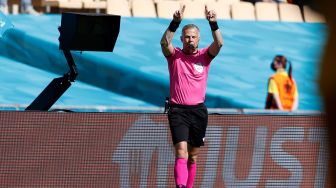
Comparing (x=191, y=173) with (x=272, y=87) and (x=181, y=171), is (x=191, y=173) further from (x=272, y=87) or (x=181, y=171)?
(x=272, y=87)

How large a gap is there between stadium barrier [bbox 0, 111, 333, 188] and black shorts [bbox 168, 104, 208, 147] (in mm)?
776

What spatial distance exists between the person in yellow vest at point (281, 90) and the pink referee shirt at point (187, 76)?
5166 mm

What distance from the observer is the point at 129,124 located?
9703 mm

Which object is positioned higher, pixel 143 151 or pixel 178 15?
pixel 178 15

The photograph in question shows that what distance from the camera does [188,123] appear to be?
29.3 ft

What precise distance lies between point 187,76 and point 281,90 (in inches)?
218

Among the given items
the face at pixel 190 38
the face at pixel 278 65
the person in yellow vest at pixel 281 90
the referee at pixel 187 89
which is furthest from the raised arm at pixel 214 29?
the face at pixel 278 65

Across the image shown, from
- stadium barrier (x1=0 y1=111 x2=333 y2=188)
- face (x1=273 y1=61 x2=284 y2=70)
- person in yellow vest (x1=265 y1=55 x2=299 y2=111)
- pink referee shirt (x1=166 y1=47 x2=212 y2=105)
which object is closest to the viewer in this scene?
pink referee shirt (x1=166 y1=47 x2=212 y2=105)

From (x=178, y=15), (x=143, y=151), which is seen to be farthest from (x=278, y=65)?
(x=178, y=15)

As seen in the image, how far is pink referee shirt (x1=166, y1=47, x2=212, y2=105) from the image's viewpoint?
8.97 m

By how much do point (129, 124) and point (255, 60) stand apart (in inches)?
297

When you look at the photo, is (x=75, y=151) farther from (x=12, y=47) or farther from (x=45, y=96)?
(x=12, y=47)

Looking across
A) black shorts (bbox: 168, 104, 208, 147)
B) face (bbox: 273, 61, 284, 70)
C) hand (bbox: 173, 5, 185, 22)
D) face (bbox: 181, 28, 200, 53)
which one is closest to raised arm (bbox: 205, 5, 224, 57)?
face (bbox: 181, 28, 200, 53)

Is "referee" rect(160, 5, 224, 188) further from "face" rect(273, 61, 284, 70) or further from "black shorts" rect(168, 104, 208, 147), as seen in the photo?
"face" rect(273, 61, 284, 70)
